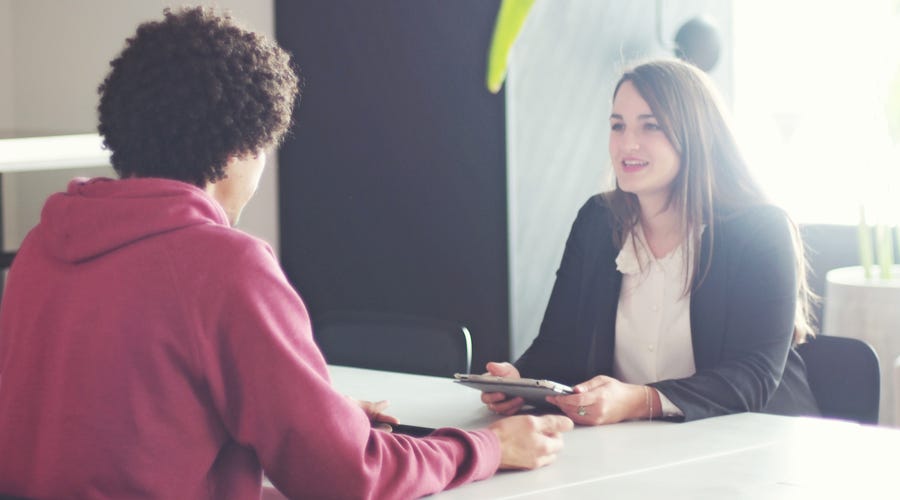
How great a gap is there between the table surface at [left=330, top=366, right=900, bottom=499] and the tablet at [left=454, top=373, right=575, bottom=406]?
0.08m

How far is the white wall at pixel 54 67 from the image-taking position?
13.9 feet

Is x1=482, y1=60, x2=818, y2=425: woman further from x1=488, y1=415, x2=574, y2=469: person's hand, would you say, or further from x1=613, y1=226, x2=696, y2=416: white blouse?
x1=488, y1=415, x2=574, y2=469: person's hand

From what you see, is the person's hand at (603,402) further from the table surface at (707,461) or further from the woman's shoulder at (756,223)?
the woman's shoulder at (756,223)

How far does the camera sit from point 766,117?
4.33 meters

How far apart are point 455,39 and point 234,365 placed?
9.17 feet

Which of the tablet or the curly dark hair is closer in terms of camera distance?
the curly dark hair

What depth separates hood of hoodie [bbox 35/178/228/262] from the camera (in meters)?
1.34

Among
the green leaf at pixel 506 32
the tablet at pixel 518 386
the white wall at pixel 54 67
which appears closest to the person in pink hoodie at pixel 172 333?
the tablet at pixel 518 386

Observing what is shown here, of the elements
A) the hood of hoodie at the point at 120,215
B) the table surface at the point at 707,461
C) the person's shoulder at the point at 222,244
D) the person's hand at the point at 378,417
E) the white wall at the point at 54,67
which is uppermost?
the white wall at the point at 54,67

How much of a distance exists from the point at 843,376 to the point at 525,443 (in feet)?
3.07

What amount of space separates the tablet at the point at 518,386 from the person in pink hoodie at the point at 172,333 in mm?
426

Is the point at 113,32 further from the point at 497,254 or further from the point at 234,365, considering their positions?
the point at 234,365

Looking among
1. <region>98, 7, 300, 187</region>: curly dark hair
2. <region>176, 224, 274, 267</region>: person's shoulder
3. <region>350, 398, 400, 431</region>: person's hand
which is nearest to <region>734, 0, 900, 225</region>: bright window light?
<region>350, 398, 400, 431</region>: person's hand

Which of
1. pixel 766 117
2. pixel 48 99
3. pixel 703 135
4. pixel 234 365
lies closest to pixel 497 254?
pixel 766 117
